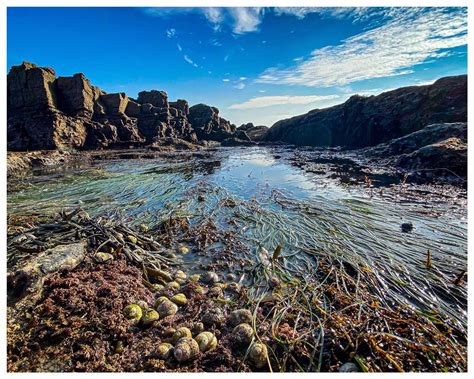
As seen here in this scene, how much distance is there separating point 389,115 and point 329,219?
119 ft

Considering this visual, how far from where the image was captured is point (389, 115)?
3372cm

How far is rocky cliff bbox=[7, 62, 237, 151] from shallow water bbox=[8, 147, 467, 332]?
33637mm

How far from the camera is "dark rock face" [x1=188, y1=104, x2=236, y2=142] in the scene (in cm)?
7447

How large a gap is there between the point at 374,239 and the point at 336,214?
1640 millimetres

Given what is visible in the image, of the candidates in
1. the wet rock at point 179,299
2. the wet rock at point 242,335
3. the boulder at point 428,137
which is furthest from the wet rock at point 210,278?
the boulder at point 428,137

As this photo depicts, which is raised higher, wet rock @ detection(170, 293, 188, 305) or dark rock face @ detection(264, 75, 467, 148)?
dark rock face @ detection(264, 75, 467, 148)

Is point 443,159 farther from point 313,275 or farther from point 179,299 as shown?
point 179,299

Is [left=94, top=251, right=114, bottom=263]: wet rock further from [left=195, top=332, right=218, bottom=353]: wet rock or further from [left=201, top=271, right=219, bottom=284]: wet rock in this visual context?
[left=195, top=332, right=218, bottom=353]: wet rock

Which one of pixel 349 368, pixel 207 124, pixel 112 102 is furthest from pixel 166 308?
pixel 207 124

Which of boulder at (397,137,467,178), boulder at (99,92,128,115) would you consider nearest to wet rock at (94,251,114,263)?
boulder at (397,137,467,178)

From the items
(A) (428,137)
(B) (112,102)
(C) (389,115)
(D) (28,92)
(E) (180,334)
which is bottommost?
(E) (180,334)

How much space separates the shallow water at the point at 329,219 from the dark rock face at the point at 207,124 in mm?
64406
